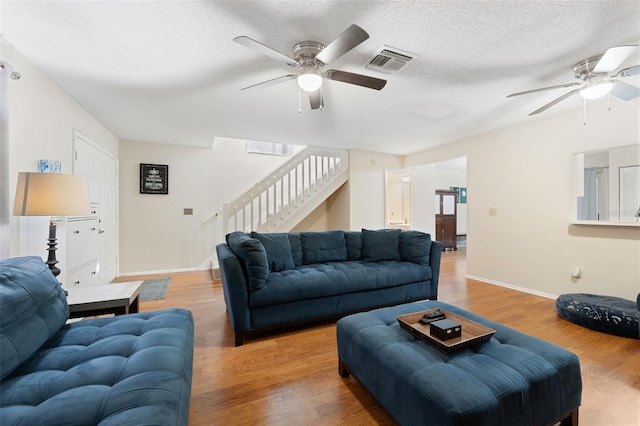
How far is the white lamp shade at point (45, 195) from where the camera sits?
166 cm

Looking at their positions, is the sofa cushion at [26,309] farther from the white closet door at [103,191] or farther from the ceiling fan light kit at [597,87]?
the ceiling fan light kit at [597,87]

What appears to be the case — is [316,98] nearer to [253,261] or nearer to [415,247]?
[253,261]

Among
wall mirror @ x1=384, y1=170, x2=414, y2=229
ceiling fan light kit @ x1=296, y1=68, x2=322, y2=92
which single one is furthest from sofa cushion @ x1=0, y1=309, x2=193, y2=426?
wall mirror @ x1=384, y1=170, x2=414, y2=229

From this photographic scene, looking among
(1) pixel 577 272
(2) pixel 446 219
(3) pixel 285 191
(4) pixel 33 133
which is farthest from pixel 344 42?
(2) pixel 446 219

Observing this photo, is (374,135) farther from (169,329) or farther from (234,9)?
(169,329)

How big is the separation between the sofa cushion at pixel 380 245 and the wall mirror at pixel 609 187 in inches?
88.0

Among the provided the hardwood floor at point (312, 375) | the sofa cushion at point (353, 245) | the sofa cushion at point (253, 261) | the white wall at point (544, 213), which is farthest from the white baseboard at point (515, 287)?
the sofa cushion at point (253, 261)

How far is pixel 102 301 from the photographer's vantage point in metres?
1.85

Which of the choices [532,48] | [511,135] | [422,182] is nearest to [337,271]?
[532,48]

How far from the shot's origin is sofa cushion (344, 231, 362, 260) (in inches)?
135

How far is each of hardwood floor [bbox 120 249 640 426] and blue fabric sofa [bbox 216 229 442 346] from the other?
0.68ft

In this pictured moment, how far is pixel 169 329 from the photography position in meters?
1.45

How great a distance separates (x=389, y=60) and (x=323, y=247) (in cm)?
209

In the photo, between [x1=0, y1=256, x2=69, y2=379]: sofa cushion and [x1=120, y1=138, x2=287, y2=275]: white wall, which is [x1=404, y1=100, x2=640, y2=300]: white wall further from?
[x1=0, y1=256, x2=69, y2=379]: sofa cushion
